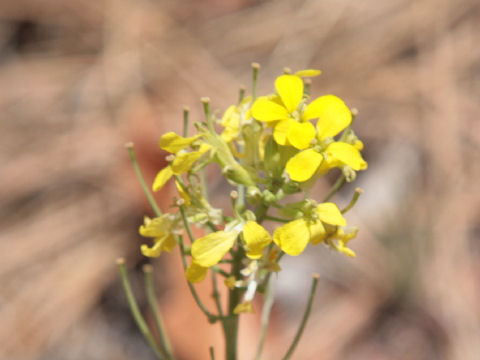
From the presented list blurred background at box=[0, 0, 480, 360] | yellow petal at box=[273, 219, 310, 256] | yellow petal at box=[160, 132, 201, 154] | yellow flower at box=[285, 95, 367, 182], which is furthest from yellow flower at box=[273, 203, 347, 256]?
blurred background at box=[0, 0, 480, 360]

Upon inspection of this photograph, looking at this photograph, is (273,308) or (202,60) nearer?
(273,308)

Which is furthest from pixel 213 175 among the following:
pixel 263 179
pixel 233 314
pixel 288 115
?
pixel 288 115

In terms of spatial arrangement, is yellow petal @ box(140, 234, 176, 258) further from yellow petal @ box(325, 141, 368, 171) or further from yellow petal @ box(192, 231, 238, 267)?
yellow petal @ box(325, 141, 368, 171)

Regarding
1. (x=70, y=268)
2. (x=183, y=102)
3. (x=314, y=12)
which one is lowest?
(x=70, y=268)

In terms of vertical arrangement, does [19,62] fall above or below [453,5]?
below

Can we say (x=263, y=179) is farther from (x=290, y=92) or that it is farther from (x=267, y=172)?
(x=290, y=92)

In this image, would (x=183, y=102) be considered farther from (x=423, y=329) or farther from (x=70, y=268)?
(x=423, y=329)

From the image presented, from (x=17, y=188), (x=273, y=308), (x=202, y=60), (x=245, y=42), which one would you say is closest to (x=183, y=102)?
(x=202, y=60)
